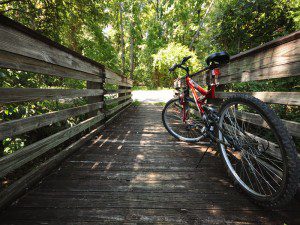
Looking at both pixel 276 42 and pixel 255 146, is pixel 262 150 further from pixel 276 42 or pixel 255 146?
pixel 276 42

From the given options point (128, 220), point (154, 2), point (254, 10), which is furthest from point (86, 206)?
point (154, 2)

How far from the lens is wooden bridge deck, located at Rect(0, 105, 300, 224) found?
61.4 inches

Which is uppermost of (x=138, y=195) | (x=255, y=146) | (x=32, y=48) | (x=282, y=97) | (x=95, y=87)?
(x=32, y=48)

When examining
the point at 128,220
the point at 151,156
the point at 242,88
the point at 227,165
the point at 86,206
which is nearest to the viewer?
the point at 128,220

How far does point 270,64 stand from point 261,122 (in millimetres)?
626

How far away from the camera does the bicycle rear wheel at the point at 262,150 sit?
138cm

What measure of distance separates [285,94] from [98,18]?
610cm

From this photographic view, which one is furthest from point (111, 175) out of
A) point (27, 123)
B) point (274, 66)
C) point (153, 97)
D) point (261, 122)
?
point (153, 97)

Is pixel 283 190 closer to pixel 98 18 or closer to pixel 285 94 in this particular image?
pixel 285 94

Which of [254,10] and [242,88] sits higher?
[254,10]

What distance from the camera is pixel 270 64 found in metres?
1.93

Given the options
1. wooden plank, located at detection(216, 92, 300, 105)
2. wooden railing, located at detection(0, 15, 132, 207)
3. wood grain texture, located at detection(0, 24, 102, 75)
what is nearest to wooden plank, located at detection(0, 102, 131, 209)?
wooden railing, located at detection(0, 15, 132, 207)

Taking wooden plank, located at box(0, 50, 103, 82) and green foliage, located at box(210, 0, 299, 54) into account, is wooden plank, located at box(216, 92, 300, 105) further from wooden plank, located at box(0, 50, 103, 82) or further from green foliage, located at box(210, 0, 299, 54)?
green foliage, located at box(210, 0, 299, 54)

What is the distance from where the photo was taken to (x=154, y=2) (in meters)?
21.8
